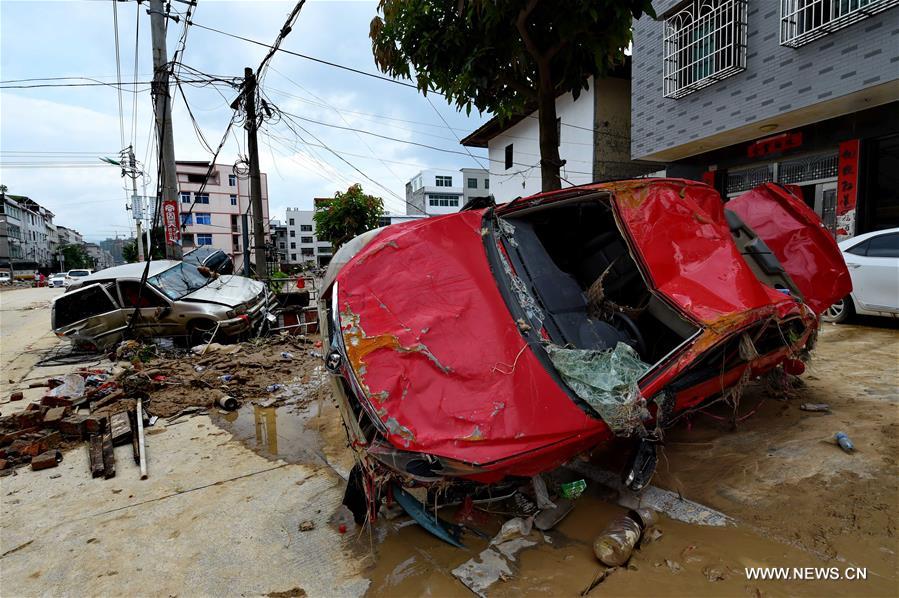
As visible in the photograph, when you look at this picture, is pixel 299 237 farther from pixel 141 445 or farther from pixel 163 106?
pixel 141 445

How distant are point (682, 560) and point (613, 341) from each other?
3.90 feet

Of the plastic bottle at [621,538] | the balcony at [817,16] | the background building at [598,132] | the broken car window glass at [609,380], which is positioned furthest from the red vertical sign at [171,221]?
the balcony at [817,16]

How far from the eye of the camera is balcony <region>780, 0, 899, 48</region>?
21.7ft

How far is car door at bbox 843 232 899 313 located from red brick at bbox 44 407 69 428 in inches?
366

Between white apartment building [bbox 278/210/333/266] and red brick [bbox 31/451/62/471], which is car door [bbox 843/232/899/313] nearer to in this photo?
red brick [bbox 31/451/62/471]

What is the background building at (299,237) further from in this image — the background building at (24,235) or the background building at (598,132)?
the background building at (598,132)

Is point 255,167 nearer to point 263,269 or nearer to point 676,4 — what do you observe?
point 263,269

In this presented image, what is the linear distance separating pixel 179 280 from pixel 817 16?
11.7m

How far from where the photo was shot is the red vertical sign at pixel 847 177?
787 cm

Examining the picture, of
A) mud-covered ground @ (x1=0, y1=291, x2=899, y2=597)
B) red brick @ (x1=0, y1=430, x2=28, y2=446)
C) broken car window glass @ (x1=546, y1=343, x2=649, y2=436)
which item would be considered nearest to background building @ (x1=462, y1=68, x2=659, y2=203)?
mud-covered ground @ (x1=0, y1=291, x2=899, y2=597)

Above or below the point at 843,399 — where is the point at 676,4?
above

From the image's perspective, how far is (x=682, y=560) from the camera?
2.14 m

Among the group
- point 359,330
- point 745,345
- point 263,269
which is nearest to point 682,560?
point 745,345
